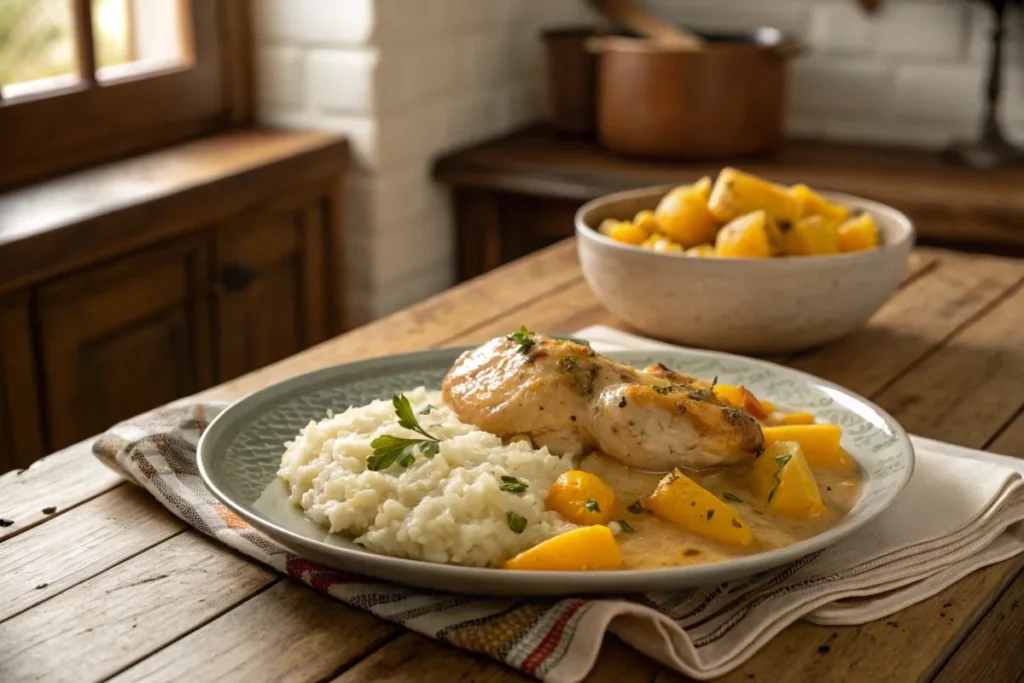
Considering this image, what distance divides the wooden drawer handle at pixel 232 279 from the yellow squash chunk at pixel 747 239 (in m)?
1.16

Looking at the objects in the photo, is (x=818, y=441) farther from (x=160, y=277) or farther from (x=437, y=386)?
(x=160, y=277)

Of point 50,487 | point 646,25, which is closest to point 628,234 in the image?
point 50,487

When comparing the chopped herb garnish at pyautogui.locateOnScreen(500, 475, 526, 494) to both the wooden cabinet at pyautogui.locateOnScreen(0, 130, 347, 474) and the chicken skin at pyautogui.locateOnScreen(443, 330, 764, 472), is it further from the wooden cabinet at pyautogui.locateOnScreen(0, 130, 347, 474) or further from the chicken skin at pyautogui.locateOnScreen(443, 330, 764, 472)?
the wooden cabinet at pyautogui.locateOnScreen(0, 130, 347, 474)

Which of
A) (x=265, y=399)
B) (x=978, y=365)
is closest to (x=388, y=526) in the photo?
(x=265, y=399)

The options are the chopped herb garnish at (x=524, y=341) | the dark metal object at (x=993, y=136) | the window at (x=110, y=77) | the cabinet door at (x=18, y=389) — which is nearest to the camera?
the chopped herb garnish at (x=524, y=341)

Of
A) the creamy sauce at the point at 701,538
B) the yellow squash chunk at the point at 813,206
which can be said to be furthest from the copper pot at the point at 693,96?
the creamy sauce at the point at 701,538

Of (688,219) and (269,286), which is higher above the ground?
(688,219)

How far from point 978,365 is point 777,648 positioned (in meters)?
0.72

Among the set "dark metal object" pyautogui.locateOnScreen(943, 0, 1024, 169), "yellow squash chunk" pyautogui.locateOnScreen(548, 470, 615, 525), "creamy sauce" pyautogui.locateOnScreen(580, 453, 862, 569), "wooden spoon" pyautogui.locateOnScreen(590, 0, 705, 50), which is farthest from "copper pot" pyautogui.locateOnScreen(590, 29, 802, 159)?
"yellow squash chunk" pyautogui.locateOnScreen(548, 470, 615, 525)

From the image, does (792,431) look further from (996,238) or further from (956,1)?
(956,1)

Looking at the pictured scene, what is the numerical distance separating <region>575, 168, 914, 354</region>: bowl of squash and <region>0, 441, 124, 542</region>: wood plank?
0.64 metres

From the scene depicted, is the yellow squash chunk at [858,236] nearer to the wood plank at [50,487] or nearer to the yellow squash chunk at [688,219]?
the yellow squash chunk at [688,219]

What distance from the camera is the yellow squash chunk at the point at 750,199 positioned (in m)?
1.52

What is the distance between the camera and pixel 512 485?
946 mm
